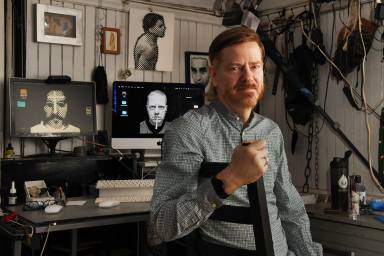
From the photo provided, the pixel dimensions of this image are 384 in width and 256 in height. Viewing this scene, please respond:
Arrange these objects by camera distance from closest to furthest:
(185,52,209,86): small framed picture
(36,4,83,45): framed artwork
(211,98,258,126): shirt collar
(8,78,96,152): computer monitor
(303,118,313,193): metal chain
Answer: (211,98,258,126): shirt collar → (8,78,96,152): computer monitor → (36,4,83,45): framed artwork → (303,118,313,193): metal chain → (185,52,209,86): small framed picture

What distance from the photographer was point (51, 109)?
276 cm

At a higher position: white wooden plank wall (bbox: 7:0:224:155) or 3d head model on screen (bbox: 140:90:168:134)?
white wooden plank wall (bbox: 7:0:224:155)

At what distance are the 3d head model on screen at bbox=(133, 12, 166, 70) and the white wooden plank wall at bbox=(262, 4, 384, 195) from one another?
106 cm

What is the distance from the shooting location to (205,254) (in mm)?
1067

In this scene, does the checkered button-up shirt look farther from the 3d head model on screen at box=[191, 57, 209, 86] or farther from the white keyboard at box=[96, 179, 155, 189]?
the 3d head model on screen at box=[191, 57, 209, 86]

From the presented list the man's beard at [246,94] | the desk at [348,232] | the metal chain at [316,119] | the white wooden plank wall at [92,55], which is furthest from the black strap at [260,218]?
the metal chain at [316,119]

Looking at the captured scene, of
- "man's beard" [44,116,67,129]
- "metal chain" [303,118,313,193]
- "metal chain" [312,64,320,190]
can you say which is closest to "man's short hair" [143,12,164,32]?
"man's beard" [44,116,67,129]

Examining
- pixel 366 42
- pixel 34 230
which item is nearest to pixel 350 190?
pixel 366 42

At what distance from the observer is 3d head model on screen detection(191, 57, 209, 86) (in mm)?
3629

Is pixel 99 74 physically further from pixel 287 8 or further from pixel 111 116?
pixel 287 8

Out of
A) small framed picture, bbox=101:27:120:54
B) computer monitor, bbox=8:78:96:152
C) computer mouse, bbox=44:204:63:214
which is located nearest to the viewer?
computer mouse, bbox=44:204:63:214

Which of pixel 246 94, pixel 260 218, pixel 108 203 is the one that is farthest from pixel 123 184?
pixel 260 218

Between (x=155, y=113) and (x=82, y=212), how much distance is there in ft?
3.54

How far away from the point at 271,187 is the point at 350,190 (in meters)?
1.55
